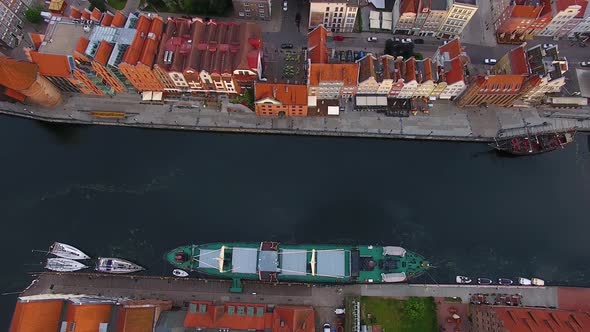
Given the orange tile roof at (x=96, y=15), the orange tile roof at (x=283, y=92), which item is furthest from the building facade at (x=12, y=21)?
the orange tile roof at (x=283, y=92)

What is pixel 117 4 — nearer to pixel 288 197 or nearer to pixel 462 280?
pixel 288 197

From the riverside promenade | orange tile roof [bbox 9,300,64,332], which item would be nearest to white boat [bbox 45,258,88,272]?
orange tile roof [bbox 9,300,64,332]

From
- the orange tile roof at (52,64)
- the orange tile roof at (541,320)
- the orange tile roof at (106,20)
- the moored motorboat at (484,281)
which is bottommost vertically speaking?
the orange tile roof at (541,320)

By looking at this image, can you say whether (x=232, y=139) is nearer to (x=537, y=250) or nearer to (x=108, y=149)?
(x=108, y=149)

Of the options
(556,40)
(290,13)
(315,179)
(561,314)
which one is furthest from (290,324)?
(556,40)

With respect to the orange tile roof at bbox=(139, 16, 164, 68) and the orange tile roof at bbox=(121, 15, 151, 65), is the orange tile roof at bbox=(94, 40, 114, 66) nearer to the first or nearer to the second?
the orange tile roof at bbox=(121, 15, 151, 65)

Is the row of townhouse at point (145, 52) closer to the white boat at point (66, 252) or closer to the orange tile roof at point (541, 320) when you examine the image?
the white boat at point (66, 252)

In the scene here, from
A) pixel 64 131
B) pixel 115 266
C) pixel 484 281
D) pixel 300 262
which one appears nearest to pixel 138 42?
pixel 64 131

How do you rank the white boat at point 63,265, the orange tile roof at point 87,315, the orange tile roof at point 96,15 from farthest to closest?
the orange tile roof at point 96,15
the white boat at point 63,265
the orange tile roof at point 87,315
